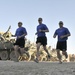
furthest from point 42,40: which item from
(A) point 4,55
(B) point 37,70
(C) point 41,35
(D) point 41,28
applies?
(A) point 4,55

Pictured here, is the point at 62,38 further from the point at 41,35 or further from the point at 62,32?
the point at 41,35

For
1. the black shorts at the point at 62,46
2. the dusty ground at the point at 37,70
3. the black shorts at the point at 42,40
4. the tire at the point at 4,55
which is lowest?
the dusty ground at the point at 37,70

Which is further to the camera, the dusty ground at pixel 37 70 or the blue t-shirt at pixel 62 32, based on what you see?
the blue t-shirt at pixel 62 32

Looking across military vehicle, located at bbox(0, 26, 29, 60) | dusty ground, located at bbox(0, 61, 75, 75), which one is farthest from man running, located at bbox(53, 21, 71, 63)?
military vehicle, located at bbox(0, 26, 29, 60)

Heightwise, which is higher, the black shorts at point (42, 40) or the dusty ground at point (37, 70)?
the black shorts at point (42, 40)

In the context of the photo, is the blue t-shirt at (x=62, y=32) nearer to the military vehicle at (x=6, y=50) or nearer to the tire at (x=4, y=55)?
→ the military vehicle at (x=6, y=50)

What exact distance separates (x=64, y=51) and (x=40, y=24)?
163 centimetres

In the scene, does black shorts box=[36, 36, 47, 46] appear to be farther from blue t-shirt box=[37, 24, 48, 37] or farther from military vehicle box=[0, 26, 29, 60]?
military vehicle box=[0, 26, 29, 60]

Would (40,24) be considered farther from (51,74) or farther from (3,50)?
(3,50)

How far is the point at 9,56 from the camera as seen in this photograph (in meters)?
33.7

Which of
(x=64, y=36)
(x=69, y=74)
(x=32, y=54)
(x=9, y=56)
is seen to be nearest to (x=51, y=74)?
(x=69, y=74)

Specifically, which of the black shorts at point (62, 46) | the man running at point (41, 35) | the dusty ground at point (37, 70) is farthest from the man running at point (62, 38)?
the dusty ground at point (37, 70)

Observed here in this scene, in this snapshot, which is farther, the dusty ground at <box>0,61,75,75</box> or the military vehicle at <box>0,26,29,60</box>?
the military vehicle at <box>0,26,29,60</box>

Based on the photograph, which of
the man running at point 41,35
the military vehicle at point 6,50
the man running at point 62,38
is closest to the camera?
the man running at point 62,38
